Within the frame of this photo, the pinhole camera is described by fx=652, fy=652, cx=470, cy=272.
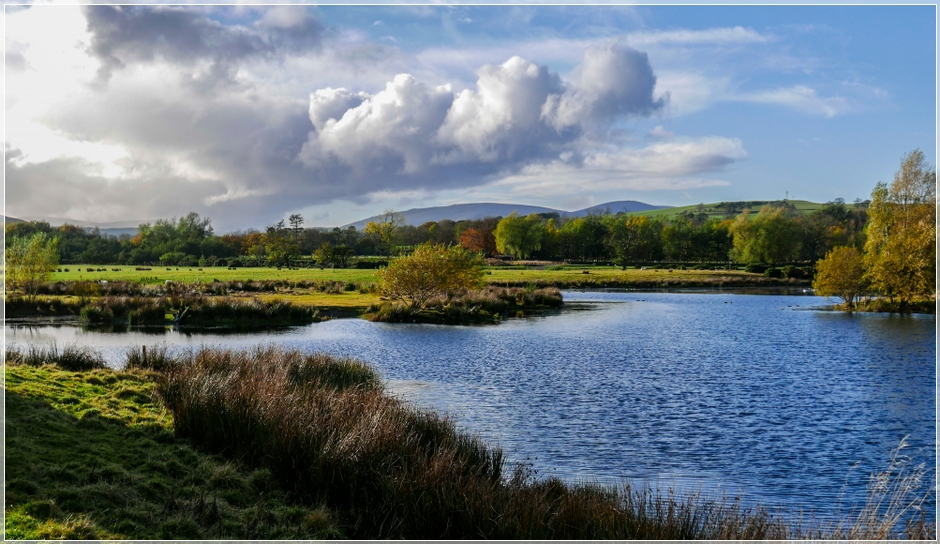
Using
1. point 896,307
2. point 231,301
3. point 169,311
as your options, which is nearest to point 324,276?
point 231,301

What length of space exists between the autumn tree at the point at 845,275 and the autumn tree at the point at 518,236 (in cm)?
7505

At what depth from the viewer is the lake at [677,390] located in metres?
13.0

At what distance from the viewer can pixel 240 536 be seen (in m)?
7.33

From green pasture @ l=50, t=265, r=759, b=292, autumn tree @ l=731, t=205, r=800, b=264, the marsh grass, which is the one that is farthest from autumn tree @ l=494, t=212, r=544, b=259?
the marsh grass

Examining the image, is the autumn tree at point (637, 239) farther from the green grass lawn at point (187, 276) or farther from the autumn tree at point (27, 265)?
the autumn tree at point (27, 265)

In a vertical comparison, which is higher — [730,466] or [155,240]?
[155,240]

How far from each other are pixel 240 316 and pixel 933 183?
49.6m

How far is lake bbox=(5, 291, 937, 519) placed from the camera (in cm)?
1301

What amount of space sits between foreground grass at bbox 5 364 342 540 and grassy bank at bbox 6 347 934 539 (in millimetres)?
20

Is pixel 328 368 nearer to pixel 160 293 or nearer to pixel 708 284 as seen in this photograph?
pixel 160 293

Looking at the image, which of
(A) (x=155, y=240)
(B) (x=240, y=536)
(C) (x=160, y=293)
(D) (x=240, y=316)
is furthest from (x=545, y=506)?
(A) (x=155, y=240)

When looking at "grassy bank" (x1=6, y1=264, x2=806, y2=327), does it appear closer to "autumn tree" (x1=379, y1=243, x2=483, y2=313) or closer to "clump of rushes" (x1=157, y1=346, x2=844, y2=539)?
"autumn tree" (x1=379, y1=243, x2=483, y2=313)

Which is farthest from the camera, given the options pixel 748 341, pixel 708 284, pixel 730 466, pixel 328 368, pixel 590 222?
pixel 590 222

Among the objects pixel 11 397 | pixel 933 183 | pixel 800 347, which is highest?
pixel 933 183
